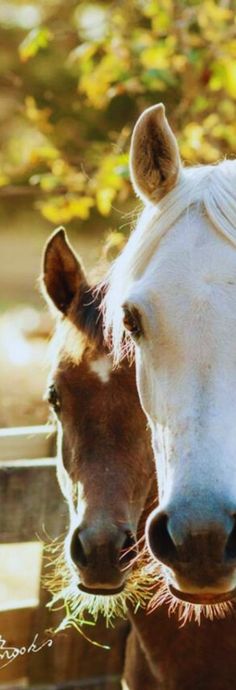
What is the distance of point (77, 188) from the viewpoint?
237 inches

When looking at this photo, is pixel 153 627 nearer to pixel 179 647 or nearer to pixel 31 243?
pixel 179 647

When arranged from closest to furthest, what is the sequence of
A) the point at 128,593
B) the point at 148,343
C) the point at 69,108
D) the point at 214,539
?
the point at 214,539, the point at 148,343, the point at 128,593, the point at 69,108

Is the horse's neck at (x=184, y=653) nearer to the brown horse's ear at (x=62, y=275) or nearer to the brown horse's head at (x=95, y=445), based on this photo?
the brown horse's head at (x=95, y=445)

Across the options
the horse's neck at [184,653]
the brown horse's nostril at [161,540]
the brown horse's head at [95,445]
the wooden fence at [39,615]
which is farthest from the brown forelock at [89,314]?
the brown horse's nostril at [161,540]

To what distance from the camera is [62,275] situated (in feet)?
11.4

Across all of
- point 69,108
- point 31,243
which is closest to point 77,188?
point 69,108

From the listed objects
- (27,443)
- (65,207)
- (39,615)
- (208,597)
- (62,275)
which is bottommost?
(39,615)

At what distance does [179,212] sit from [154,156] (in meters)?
0.19

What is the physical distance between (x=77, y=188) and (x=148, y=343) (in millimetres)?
3767

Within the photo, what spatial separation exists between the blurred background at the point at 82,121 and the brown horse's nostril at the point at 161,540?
1208 millimetres

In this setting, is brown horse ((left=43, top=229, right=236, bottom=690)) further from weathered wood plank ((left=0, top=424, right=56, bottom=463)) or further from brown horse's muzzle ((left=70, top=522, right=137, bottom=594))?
weathered wood plank ((left=0, top=424, right=56, bottom=463))

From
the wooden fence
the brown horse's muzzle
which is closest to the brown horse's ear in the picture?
the wooden fence

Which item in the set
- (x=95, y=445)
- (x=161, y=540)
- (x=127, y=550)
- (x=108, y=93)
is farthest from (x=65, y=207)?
(x=161, y=540)

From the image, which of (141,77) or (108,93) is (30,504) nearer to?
(141,77)
